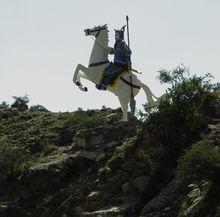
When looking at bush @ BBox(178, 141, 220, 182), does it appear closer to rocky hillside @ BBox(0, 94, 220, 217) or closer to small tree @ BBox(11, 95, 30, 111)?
rocky hillside @ BBox(0, 94, 220, 217)

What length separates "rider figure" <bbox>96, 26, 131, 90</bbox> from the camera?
24094 mm

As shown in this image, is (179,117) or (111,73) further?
(179,117)

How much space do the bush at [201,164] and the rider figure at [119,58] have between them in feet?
13.1

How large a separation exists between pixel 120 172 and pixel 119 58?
6947 millimetres

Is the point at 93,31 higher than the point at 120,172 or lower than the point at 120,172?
higher

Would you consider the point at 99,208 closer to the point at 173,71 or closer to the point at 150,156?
the point at 150,156

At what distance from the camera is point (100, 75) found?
2391 cm

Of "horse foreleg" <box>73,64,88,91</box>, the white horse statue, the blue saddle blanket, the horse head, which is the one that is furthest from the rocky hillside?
the horse head

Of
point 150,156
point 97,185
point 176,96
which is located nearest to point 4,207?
point 97,185

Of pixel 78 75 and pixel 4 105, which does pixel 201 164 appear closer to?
pixel 78 75

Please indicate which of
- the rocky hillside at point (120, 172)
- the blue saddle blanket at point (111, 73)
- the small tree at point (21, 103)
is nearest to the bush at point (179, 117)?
the rocky hillside at point (120, 172)

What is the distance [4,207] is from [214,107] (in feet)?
35.2

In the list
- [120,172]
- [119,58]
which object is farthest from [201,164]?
[120,172]

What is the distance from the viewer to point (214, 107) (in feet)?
103
